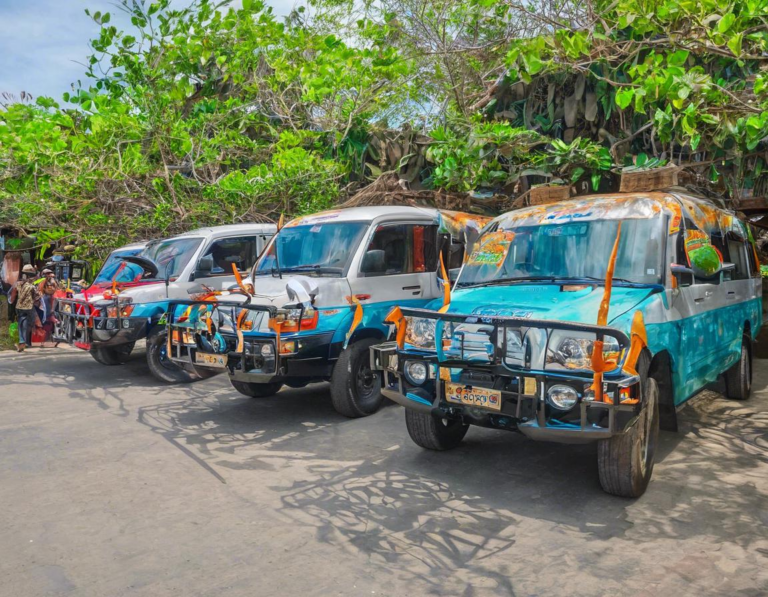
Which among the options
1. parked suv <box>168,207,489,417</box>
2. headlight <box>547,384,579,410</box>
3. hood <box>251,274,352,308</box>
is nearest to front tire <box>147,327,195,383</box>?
parked suv <box>168,207,489,417</box>

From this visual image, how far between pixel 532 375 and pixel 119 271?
8.06 meters

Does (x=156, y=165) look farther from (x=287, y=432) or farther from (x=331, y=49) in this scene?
(x=287, y=432)

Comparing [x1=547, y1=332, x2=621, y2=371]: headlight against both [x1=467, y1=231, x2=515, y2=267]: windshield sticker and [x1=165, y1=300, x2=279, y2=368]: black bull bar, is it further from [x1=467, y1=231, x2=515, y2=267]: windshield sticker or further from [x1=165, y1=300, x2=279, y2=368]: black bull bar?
[x1=165, y1=300, x2=279, y2=368]: black bull bar

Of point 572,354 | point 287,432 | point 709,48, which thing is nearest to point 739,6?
point 709,48

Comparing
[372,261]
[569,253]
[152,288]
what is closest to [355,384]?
[372,261]

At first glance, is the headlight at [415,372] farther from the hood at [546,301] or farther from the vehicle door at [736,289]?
the vehicle door at [736,289]

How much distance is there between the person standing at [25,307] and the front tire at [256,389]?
6.92m

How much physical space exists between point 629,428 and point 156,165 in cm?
1135

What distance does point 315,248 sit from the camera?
8023 millimetres

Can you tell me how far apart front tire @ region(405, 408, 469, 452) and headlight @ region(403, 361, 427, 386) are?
486 millimetres

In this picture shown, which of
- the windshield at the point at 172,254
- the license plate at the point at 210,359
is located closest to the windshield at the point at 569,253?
the license plate at the point at 210,359

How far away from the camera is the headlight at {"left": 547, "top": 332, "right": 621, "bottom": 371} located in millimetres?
4477

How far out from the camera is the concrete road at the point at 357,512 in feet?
12.2

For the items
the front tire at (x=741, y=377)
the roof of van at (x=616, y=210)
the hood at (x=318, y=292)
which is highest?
the roof of van at (x=616, y=210)
